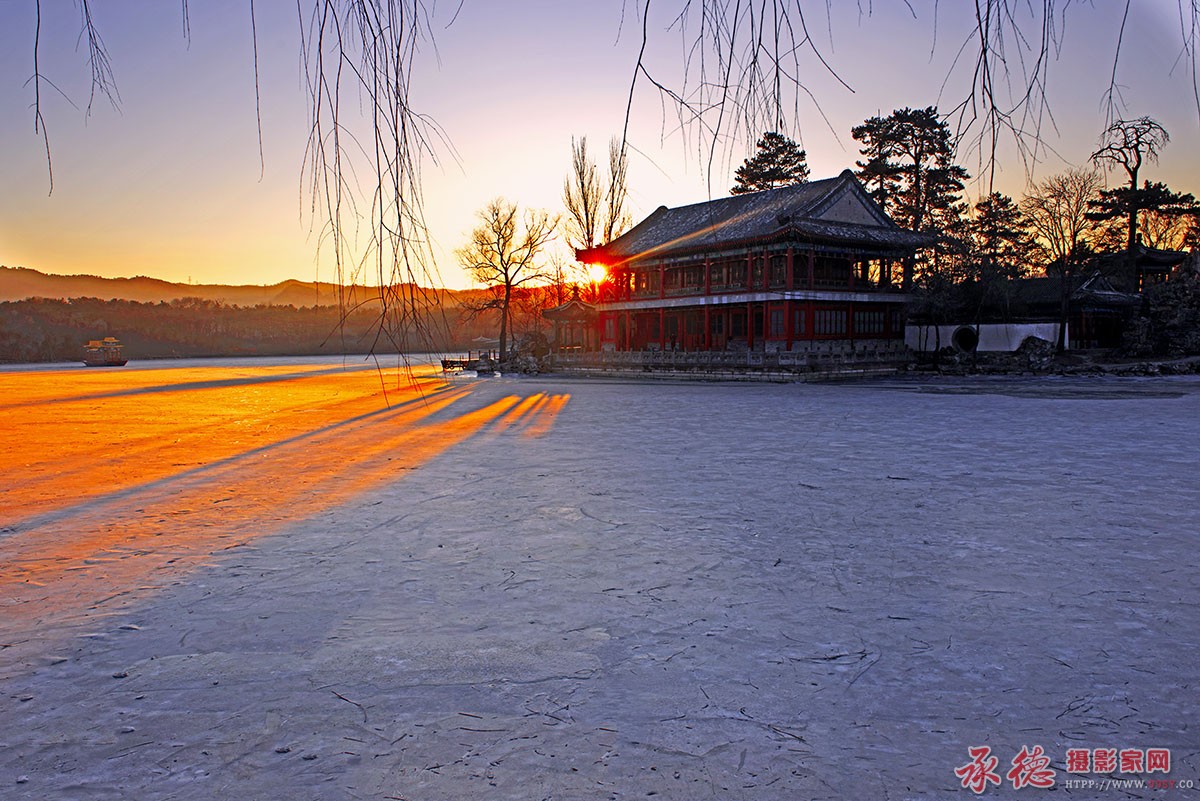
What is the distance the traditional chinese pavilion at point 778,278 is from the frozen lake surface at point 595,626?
20.4 meters

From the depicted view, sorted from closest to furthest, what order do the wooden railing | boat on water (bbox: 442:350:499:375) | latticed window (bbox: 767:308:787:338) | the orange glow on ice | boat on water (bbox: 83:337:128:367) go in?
the orange glow on ice, the wooden railing, latticed window (bbox: 767:308:787:338), boat on water (bbox: 442:350:499:375), boat on water (bbox: 83:337:128:367)

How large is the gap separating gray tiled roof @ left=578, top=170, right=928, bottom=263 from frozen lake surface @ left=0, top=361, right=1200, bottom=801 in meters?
20.3

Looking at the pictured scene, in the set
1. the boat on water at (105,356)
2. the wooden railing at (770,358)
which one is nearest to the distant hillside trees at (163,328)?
the boat on water at (105,356)

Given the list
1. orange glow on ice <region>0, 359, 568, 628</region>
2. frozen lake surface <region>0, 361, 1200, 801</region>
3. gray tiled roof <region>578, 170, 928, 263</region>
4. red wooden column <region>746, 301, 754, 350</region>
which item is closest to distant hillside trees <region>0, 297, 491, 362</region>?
gray tiled roof <region>578, 170, 928, 263</region>

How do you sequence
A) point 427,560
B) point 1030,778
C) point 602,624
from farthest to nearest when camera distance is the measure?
point 427,560, point 602,624, point 1030,778

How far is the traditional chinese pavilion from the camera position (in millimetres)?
29469

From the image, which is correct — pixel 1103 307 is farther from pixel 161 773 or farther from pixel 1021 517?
pixel 161 773

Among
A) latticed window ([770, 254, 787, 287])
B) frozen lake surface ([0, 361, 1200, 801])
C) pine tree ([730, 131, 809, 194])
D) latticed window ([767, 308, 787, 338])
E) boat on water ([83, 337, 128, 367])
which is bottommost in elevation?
frozen lake surface ([0, 361, 1200, 801])

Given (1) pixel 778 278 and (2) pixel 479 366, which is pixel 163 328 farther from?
(1) pixel 778 278

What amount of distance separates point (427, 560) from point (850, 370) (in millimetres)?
26149

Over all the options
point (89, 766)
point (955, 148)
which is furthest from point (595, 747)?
point (955, 148)

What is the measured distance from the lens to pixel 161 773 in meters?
2.72

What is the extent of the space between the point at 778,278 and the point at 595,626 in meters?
28.0

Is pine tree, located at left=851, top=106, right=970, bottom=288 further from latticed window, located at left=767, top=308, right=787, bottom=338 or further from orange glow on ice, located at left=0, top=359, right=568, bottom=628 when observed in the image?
orange glow on ice, located at left=0, top=359, right=568, bottom=628
